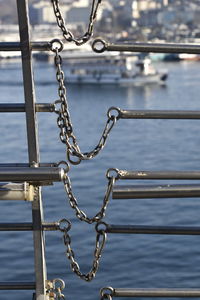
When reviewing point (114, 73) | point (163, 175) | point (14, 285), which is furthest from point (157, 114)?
point (114, 73)

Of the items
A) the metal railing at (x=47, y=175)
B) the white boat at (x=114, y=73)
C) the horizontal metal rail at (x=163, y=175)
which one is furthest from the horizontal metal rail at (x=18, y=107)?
the white boat at (x=114, y=73)

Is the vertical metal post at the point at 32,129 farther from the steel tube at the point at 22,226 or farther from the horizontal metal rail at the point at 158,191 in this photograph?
the horizontal metal rail at the point at 158,191

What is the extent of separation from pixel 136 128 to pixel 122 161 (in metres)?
6.31

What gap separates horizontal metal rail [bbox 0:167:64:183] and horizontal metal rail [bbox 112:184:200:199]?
0.18 meters

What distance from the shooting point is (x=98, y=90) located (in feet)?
119

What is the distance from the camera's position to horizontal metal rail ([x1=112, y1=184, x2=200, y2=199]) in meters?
2.07

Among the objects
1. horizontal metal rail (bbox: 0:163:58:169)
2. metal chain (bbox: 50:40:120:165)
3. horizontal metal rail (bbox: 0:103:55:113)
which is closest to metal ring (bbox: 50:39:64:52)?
metal chain (bbox: 50:40:120:165)

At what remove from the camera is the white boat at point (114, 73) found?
37562 millimetres

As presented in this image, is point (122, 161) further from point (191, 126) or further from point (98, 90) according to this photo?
point (98, 90)

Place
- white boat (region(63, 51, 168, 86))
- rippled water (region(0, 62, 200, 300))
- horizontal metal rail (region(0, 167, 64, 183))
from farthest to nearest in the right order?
white boat (region(63, 51, 168, 86)) → rippled water (region(0, 62, 200, 300)) → horizontal metal rail (region(0, 167, 64, 183))

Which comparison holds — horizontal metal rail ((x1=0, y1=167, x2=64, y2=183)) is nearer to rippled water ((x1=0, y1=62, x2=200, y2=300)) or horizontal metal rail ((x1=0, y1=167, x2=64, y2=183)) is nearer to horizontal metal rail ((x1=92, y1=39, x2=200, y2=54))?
horizontal metal rail ((x1=92, y1=39, x2=200, y2=54))

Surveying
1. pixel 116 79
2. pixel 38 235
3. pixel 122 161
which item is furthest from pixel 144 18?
pixel 38 235

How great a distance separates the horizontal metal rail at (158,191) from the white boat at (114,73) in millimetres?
34826

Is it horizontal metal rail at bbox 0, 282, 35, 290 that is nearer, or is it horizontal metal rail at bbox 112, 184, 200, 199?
horizontal metal rail at bbox 112, 184, 200, 199
